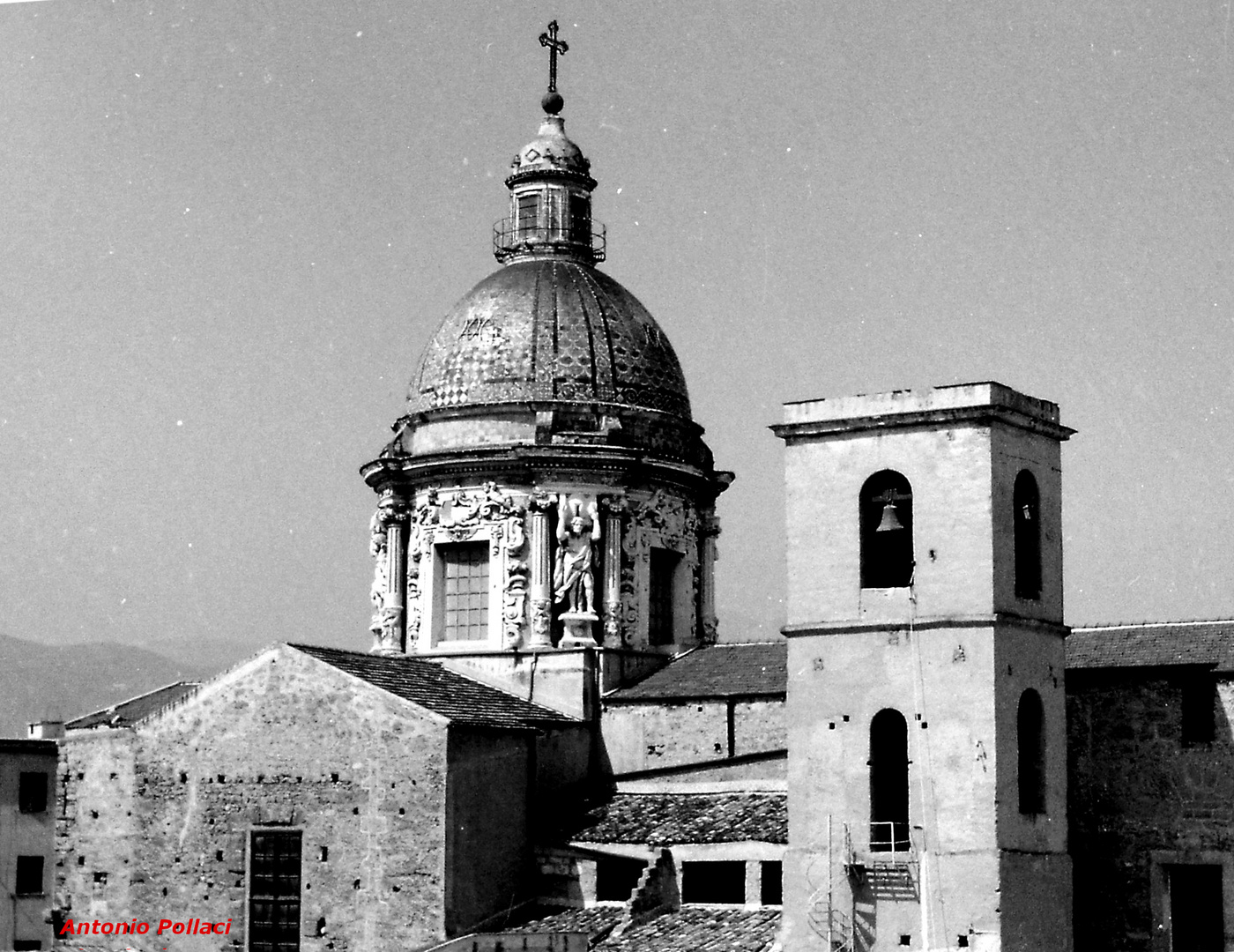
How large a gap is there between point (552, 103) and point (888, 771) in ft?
57.8

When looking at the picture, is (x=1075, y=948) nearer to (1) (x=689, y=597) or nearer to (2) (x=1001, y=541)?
(2) (x=1001, y=541)

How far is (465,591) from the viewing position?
41.1m

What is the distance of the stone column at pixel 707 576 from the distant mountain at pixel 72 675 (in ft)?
224

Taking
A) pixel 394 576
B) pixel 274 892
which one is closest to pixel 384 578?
pixel 394 576

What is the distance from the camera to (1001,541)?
30.9 m

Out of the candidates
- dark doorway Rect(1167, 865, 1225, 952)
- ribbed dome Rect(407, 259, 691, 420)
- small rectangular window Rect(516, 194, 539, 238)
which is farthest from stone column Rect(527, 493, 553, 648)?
dark doorway Rect(1167, 865, 1225, 952)

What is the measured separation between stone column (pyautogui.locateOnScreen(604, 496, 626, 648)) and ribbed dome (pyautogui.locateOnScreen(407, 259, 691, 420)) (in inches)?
79.6

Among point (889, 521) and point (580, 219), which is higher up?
point (580, 219)

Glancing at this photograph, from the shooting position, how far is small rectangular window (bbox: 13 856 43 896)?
48.1 m

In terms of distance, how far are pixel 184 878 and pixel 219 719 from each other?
8.39 ft

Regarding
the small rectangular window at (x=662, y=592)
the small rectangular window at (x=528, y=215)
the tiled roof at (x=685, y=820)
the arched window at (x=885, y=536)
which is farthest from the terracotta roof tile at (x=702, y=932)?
the small rectangular window at (x=528, y=215)

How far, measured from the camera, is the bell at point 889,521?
31.0m

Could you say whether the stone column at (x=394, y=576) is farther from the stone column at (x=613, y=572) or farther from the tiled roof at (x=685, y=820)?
the tiled roof at (x=685, y=820)

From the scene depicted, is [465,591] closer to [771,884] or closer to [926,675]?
[771,884]
